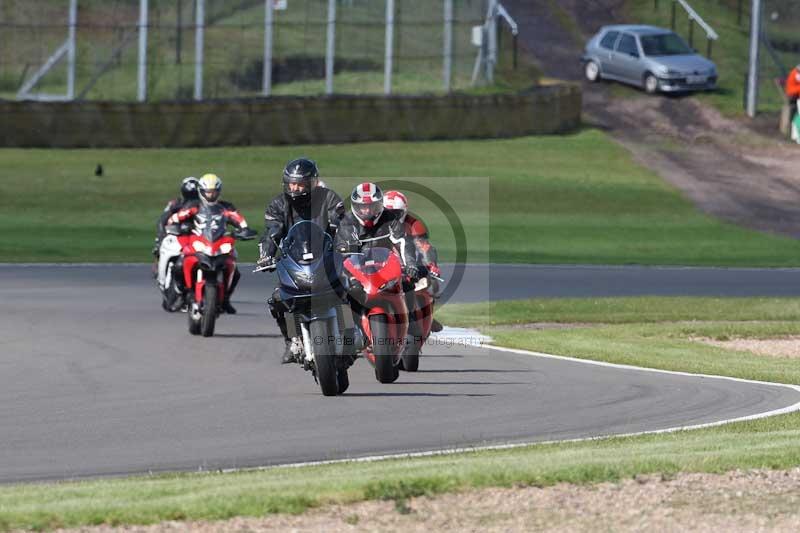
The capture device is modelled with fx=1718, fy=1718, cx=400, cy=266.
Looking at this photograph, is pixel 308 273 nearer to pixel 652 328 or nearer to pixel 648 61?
pixel 652 328

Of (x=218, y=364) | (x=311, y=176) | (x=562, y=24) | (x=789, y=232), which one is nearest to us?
(x=311, y=176)

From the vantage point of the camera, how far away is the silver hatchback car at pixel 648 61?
148ft

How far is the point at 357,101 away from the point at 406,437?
27229 millimetres

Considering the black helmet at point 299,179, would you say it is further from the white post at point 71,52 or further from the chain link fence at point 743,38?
the chain link fence at point 743,38

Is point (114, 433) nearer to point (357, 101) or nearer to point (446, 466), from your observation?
point (446, 466)

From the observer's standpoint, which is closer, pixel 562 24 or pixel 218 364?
pixel 218 364

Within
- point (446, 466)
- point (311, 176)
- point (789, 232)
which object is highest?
point (311, 176)

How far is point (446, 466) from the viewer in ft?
31.3

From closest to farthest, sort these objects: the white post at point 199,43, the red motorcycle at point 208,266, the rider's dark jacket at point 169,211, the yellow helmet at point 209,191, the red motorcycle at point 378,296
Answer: the red motorcycle at point 378,296, the red motorcycle at point 208,266, the yellow helmet at point 209,191, the rider's dark jacket at point 169,211, the white post at point 199,43

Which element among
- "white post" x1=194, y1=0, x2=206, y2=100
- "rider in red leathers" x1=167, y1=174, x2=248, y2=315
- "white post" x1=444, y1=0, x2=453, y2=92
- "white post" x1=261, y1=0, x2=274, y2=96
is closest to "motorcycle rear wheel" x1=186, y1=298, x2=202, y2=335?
"rider in red leathers" x1=167, y1=174, x2=248, y2=315

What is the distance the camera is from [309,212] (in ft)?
46.2

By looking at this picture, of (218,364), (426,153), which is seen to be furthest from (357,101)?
(218,364)

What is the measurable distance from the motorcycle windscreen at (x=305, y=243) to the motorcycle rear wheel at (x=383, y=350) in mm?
A: 680

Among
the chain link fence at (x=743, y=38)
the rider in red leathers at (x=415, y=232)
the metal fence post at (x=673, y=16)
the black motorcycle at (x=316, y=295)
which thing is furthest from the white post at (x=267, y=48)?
the black motorcycle at (x=316, y=295)
